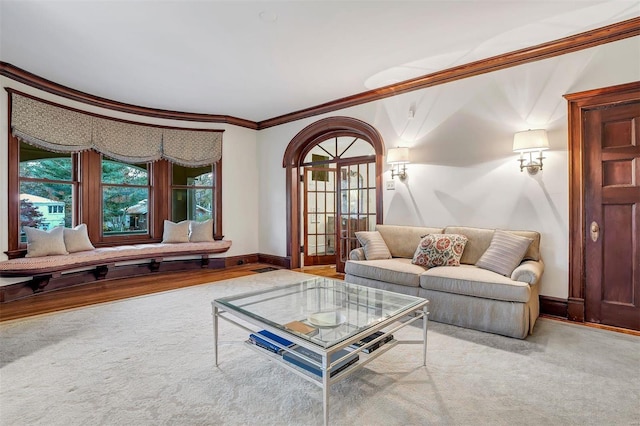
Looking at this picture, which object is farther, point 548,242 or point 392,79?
point 392,79

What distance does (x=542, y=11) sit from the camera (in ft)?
9.09

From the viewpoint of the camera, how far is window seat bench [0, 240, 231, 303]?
12.6 ft

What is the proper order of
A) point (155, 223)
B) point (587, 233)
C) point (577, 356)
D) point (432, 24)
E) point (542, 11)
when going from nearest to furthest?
point (577, 356)
point (542, 11)
point (432, 24)
point (587, 233)
point (155, 223)

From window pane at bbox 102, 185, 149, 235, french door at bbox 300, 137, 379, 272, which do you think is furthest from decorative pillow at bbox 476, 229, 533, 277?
window pane at bbox 102, 185, 149, 235

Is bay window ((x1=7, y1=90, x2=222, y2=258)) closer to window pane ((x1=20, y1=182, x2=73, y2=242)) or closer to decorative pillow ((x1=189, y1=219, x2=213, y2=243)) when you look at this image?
window pane ((x1=20, y1=182, x2=73, y2=242))

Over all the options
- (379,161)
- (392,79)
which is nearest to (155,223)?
(379,161)

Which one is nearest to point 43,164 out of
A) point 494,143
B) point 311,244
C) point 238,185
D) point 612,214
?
point 238,185

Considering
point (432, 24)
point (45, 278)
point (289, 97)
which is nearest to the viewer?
point (432, 24)

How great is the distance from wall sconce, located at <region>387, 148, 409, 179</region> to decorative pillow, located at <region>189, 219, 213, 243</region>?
339cm

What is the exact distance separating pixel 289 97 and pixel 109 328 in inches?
147

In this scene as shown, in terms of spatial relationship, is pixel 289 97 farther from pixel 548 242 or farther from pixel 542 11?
pixel 548 242

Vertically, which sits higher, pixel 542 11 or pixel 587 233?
pixel 542 11

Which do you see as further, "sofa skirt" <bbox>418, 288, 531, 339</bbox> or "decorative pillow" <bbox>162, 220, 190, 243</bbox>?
"decorative pillow" <bbox>162, 220, 190, 243</bbox>

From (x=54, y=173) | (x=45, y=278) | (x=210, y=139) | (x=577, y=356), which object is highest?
(x=210, y=139)
